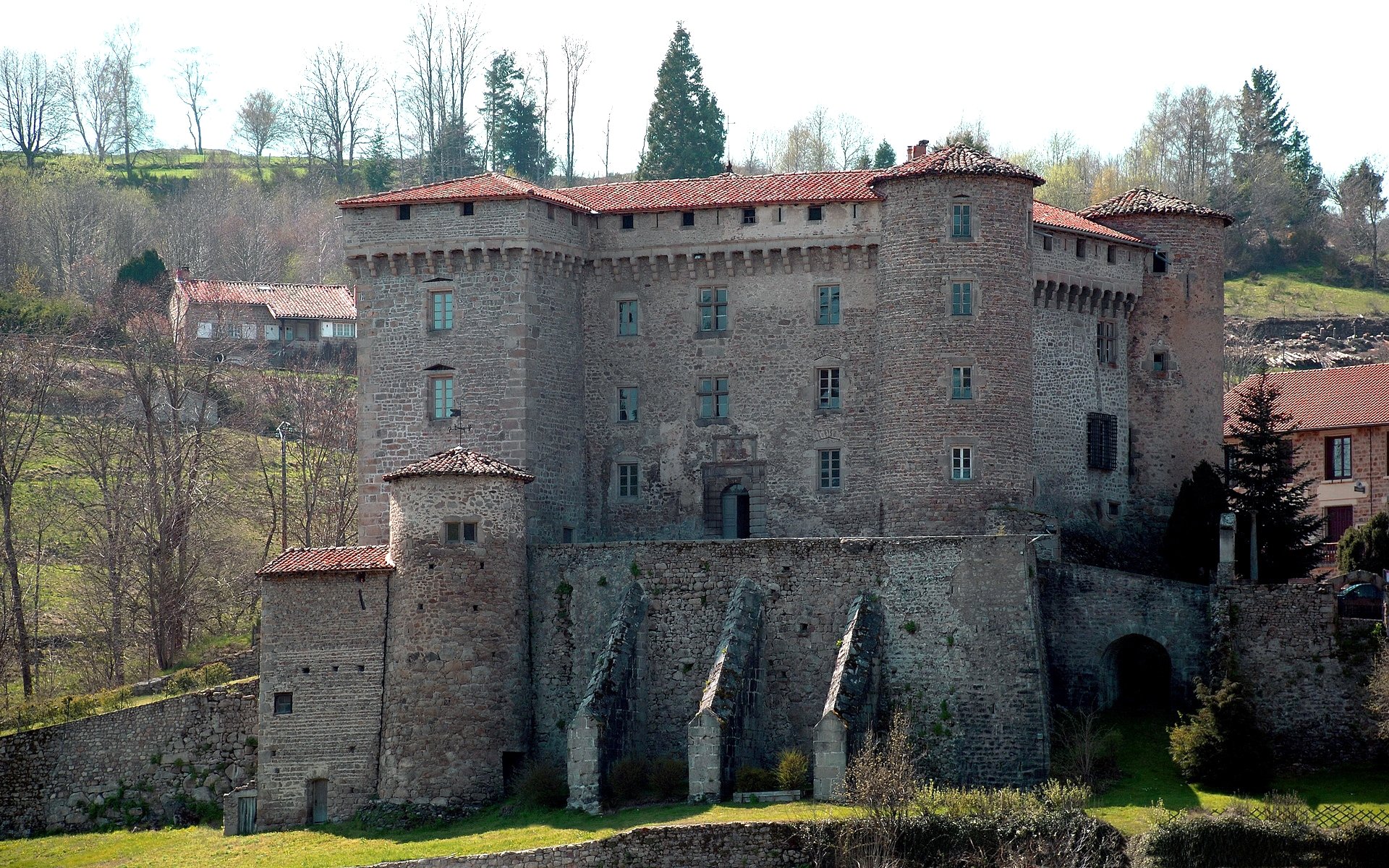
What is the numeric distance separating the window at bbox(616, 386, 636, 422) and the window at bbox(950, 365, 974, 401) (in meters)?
8.37

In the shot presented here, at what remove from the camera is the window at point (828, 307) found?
49.8m

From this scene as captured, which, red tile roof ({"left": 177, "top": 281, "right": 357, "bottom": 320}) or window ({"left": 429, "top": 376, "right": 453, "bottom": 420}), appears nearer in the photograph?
window ({"left": 429, "top": 376, "right": 453, "bottom": 420})

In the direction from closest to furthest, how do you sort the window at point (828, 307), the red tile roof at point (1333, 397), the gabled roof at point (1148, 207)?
the window at point (828, 307), the gabled roof at point (1148, 207), the red tile roof at point (1333, 397)

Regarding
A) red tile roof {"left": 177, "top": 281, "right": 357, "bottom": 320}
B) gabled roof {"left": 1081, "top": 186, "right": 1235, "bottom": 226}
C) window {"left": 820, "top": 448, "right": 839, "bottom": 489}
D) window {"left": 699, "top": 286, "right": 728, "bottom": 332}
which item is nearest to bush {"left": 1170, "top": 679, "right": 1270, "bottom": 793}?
window {"left": 820, "top": 448, "right": 839, "bottom": 489}

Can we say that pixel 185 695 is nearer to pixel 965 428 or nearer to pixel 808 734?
pixel 808 734

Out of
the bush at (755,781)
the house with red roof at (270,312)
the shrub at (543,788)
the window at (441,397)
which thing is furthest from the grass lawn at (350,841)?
the house with red roof at (270,312)

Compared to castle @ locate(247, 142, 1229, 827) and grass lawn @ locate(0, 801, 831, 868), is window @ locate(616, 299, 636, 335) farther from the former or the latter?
grass lawn @ locate(0, 801, 831, 868)

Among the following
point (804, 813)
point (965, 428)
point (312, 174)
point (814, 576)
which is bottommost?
point (804, 813)

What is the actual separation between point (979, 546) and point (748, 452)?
9.36m

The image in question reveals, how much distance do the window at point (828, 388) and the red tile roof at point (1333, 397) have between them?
1775 cm

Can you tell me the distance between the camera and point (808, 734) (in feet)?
140

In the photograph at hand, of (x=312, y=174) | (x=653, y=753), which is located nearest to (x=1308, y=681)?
(x=653, y=753)

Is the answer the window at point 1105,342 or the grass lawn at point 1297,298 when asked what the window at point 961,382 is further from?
the grass lawn at point 1297,298

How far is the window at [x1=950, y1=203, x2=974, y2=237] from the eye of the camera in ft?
157
